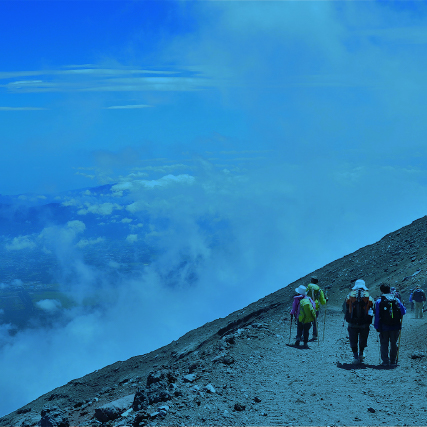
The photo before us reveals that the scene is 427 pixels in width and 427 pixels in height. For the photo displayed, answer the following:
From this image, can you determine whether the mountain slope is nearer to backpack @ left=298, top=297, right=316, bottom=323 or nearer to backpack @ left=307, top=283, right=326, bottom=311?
backpack @ left=298, top=297, right=316, bottom=323

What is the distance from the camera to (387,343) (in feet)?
33.1

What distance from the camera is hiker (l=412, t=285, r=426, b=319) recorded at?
15.8 m

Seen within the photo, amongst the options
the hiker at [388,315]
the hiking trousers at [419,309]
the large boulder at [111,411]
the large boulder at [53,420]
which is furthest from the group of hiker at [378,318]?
the large boulder at [53,420]

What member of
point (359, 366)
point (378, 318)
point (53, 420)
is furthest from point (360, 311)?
point (53, 420)

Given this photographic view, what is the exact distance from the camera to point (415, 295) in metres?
15.9

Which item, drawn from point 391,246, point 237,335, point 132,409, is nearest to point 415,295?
point 237,335

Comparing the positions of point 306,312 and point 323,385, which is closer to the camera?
point 323,385

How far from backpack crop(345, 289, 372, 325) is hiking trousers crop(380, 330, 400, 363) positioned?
0.44 m

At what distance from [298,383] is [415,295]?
336 inches

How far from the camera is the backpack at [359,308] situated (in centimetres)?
1005

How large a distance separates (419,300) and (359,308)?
710 centimetres

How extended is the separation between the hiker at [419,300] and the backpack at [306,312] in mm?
6103

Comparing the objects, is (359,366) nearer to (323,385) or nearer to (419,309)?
(323,385)

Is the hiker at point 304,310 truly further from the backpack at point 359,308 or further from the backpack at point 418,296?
the backpack at point 418,296
